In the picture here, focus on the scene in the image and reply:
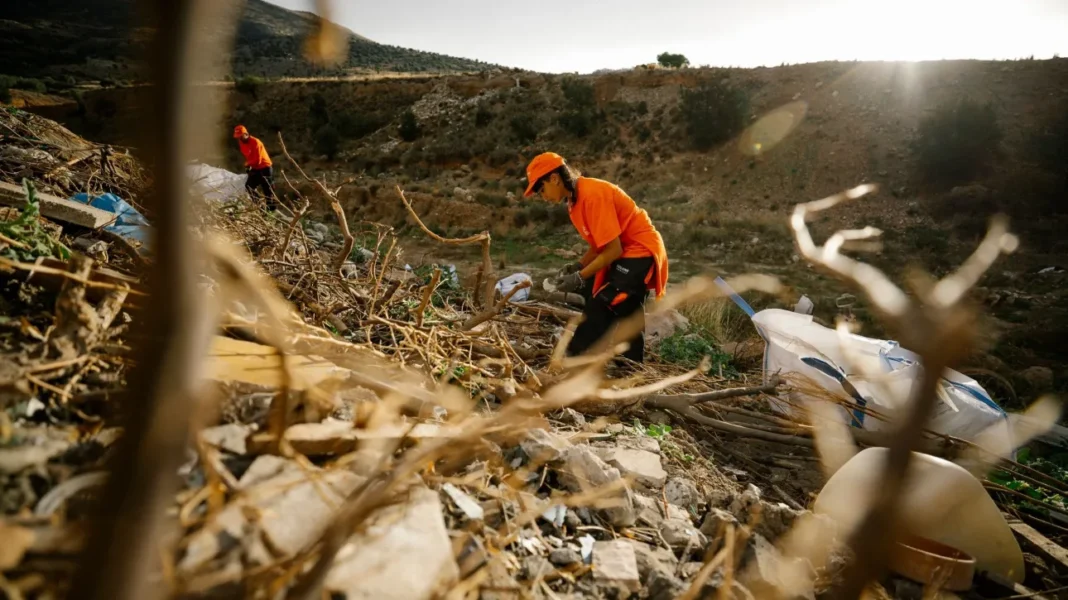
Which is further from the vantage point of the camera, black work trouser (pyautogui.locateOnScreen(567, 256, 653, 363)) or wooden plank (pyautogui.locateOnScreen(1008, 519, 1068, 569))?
black work trouser (pyautogui.locateOnScreen(567, 256, 653, 363))

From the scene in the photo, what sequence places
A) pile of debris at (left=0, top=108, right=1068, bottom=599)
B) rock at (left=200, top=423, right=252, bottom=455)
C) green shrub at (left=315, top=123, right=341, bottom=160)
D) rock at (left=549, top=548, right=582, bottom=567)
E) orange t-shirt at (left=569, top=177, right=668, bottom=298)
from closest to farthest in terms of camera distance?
pile of debris at (left=0, top=108, right=1068, bottom=599)
rock at (left=200, top=423, right=252, bottom=455)
rock at (left=549, top=548, right=582, bottom=567)
orange t-shirt at (left=569, top=177, right=668, bottom=298)
green shrub at (left=315, top=123, right=341, bottom=160)

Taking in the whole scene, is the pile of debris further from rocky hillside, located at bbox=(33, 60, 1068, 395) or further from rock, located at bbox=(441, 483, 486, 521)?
rocky hillside, located at bbox=(33, 60, 1068, 395)

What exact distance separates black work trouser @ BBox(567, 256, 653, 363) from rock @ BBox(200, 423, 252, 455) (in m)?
2.90

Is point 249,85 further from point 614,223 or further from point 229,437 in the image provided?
point 229,437

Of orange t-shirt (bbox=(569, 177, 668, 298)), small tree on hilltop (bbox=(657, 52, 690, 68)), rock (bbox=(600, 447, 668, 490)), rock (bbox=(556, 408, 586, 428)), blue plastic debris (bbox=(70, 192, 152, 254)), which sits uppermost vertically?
small tree on hilltop (bbox=(657, 52, 690, 68))

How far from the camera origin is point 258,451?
1.41 meters

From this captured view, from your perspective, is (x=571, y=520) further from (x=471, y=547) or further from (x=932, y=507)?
(x=932, y=507)

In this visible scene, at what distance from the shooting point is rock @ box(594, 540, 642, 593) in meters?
1.70

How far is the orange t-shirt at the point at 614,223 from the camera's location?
3775 mm

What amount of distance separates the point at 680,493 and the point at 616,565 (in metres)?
0.73

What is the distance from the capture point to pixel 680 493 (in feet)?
7.76

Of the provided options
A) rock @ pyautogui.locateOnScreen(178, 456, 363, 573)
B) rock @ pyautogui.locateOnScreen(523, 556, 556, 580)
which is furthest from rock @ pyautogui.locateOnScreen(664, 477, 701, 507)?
rock @ pyautogui.locateOnScreen(178, 456, 363, 573)

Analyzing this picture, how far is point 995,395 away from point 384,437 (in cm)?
672

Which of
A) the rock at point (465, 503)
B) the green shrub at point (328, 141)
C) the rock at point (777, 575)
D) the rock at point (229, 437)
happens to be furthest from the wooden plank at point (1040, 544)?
the green shrub at point (328, 141)
